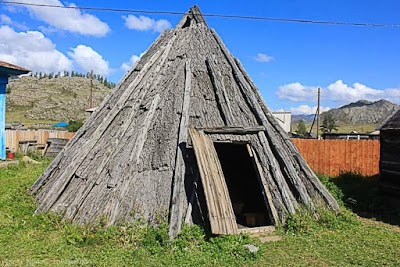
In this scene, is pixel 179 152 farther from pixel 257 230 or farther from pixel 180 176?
pixel 257 230

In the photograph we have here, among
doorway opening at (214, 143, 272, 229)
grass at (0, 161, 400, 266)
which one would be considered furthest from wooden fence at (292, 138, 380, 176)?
grass at (0, 161, 400, 266)

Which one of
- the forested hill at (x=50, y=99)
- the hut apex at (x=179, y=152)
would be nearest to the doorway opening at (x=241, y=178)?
the hut apex at (x=179, y=152)

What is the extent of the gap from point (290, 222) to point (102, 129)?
4.78 metres

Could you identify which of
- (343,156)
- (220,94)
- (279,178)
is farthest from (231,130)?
(343,156)

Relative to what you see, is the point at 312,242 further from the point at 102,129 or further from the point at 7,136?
the point at 7,136

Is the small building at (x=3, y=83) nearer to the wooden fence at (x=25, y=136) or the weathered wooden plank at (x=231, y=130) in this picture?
the wooden fence at (x=25, y=136)

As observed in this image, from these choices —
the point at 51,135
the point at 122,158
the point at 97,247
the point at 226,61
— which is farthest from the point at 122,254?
the point at 51,135

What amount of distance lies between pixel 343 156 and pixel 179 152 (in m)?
11.6

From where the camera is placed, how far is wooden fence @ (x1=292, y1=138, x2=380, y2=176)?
16984 mm

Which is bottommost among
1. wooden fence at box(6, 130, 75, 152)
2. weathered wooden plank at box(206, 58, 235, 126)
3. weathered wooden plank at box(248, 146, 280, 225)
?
weathered wooden plank at box(248, 146, 280, 225)

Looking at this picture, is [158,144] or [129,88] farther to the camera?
[129,88]

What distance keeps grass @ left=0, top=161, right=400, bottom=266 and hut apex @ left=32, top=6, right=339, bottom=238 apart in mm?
293

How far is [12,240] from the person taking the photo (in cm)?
719

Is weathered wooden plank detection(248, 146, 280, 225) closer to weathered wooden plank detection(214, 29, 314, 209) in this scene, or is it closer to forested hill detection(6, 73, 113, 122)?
weathered wooden plank detection(214, 29, 314, 209)
